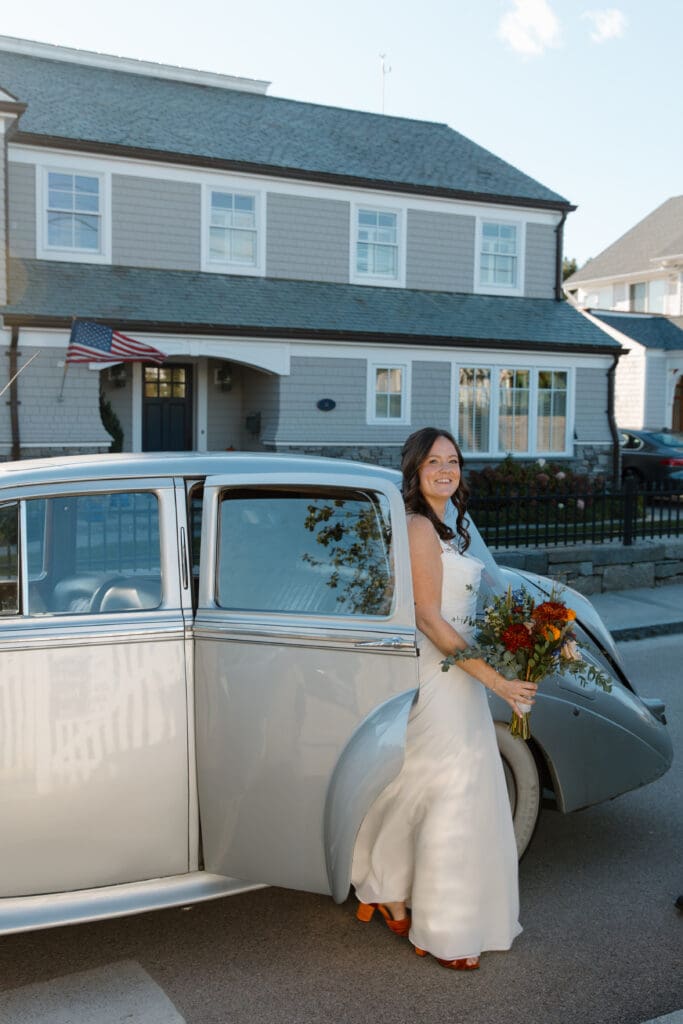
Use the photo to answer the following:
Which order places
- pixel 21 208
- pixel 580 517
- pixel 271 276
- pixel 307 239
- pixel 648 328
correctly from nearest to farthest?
1. pixel 580 517
2. pixel 21 208
3. pixel 271 276
4. pixel 307 239
5. pixel 648 328

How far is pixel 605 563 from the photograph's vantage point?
1252 cm

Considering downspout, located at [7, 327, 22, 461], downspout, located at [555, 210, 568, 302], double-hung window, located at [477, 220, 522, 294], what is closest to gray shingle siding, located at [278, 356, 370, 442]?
double-hung window, located at [477, 220, 522, 294]

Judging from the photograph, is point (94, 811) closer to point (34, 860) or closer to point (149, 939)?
point (34, 860)

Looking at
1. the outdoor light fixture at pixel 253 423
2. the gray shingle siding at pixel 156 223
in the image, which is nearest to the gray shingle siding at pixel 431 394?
the outdoor light fixture at pixel 253 423

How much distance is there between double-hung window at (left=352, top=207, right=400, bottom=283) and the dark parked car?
682 centimetres

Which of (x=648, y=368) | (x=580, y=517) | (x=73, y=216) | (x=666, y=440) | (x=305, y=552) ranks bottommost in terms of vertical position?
(x=580, y=517)

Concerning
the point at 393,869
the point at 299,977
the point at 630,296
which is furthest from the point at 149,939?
the point at 630,296

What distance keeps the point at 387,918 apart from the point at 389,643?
117 centimetres

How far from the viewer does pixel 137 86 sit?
72.3 feet

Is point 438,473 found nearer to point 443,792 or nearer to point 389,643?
point 389,643

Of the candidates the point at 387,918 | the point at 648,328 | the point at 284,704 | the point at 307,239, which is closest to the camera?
the point at 284,704

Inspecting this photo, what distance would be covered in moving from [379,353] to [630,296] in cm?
2570

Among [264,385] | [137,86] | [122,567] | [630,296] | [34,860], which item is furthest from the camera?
[630,296]

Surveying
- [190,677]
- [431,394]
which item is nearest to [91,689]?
[190,677]
